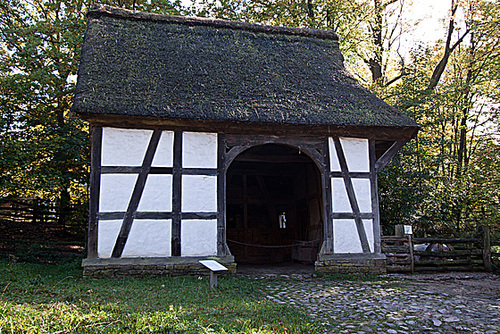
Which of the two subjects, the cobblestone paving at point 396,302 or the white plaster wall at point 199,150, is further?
the white plaster wall at point 199,150

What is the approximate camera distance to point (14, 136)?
39.9ft

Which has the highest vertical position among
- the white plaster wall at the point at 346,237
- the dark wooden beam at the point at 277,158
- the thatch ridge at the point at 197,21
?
the thatch ridge at the point at 197,21

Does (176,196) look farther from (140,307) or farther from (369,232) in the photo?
(369,232)

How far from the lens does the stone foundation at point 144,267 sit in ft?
26.7

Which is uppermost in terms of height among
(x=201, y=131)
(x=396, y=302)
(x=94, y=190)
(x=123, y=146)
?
(x=201, y=131)

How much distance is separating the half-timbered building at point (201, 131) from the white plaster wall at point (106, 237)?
2 centimetres

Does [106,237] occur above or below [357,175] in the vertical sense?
below

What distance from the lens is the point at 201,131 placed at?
29.6 ft

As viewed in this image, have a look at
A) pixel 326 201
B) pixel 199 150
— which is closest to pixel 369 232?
pixel 326 201

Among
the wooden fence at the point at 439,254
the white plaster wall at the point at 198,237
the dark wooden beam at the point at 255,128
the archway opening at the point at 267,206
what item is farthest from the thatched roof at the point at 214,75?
the archway opening at the point at 267,206

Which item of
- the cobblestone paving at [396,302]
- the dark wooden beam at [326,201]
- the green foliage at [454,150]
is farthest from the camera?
the green foliage at [454,150]

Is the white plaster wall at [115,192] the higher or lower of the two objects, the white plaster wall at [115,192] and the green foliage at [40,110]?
the lower

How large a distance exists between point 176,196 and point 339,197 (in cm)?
371

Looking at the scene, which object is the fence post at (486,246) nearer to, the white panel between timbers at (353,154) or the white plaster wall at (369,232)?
the white plaster wall at (369,232)
